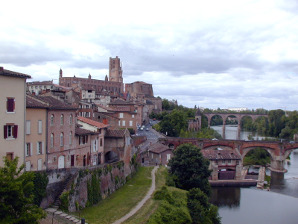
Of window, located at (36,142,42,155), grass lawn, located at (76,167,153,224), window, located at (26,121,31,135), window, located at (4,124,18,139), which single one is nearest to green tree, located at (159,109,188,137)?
grass lawn, located at (76,167,153,224)

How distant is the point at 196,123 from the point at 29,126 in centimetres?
8945

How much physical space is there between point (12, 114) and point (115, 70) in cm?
12316

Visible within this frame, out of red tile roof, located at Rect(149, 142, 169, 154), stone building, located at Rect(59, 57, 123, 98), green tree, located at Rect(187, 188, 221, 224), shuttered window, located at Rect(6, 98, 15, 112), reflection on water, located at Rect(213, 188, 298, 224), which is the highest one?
stone building, located at Rect(59, 57, 123, 98)

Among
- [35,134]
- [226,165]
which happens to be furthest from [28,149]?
[226,165]

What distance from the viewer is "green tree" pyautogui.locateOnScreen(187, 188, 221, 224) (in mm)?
31812

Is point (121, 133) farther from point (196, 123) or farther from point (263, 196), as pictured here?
point (196, 123)

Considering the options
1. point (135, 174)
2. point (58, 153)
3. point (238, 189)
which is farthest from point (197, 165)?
point (58, 153)

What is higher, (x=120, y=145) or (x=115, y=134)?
(x=115, y=134)

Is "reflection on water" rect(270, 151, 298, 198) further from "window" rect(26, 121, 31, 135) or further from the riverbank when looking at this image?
"window" rect(26, 121, 31, 135)

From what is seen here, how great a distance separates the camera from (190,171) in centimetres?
4069

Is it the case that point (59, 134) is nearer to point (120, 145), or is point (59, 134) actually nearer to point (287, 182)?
point (120, 145)

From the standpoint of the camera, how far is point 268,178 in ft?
189

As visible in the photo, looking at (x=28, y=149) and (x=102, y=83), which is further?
(x=102, y=83)

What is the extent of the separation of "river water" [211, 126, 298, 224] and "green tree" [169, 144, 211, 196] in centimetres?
444
